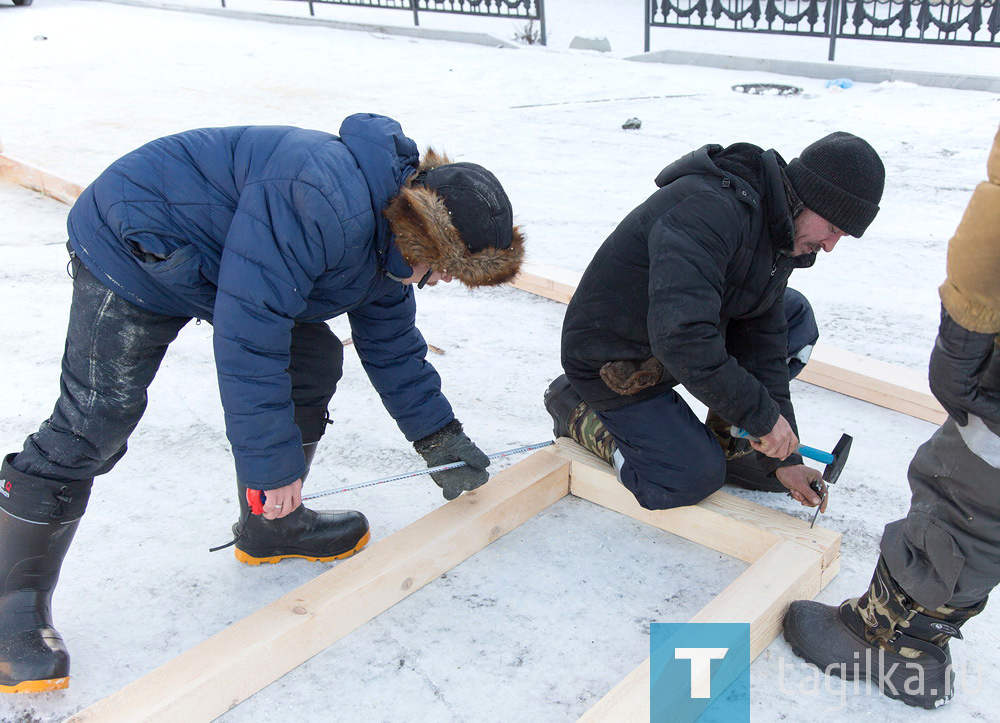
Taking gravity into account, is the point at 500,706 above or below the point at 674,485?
below

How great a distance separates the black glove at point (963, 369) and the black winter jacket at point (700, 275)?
611mm

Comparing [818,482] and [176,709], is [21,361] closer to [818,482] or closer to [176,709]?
[176,709]

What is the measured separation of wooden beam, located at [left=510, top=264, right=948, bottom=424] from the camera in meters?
3.13

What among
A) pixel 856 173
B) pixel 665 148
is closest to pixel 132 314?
pixel 856 173

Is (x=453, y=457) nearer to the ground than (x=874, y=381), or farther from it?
farther from it

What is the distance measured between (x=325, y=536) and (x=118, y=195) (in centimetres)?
112

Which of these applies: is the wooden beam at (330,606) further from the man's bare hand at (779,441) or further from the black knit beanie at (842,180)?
the black knit beanie at (842,180)

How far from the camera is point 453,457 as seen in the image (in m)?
2.57

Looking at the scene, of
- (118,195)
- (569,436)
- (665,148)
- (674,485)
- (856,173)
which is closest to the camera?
(118,195)

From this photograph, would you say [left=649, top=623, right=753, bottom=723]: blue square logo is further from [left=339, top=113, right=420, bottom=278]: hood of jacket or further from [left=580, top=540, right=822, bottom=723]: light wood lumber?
[left=339, top=113, right=420, bottom=278]: hood of jacket

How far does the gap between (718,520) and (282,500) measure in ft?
4.10

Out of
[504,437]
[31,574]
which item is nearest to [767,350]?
[504,437]

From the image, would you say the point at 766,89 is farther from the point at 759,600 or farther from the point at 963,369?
the point at 963,369

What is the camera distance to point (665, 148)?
6.59 meters
